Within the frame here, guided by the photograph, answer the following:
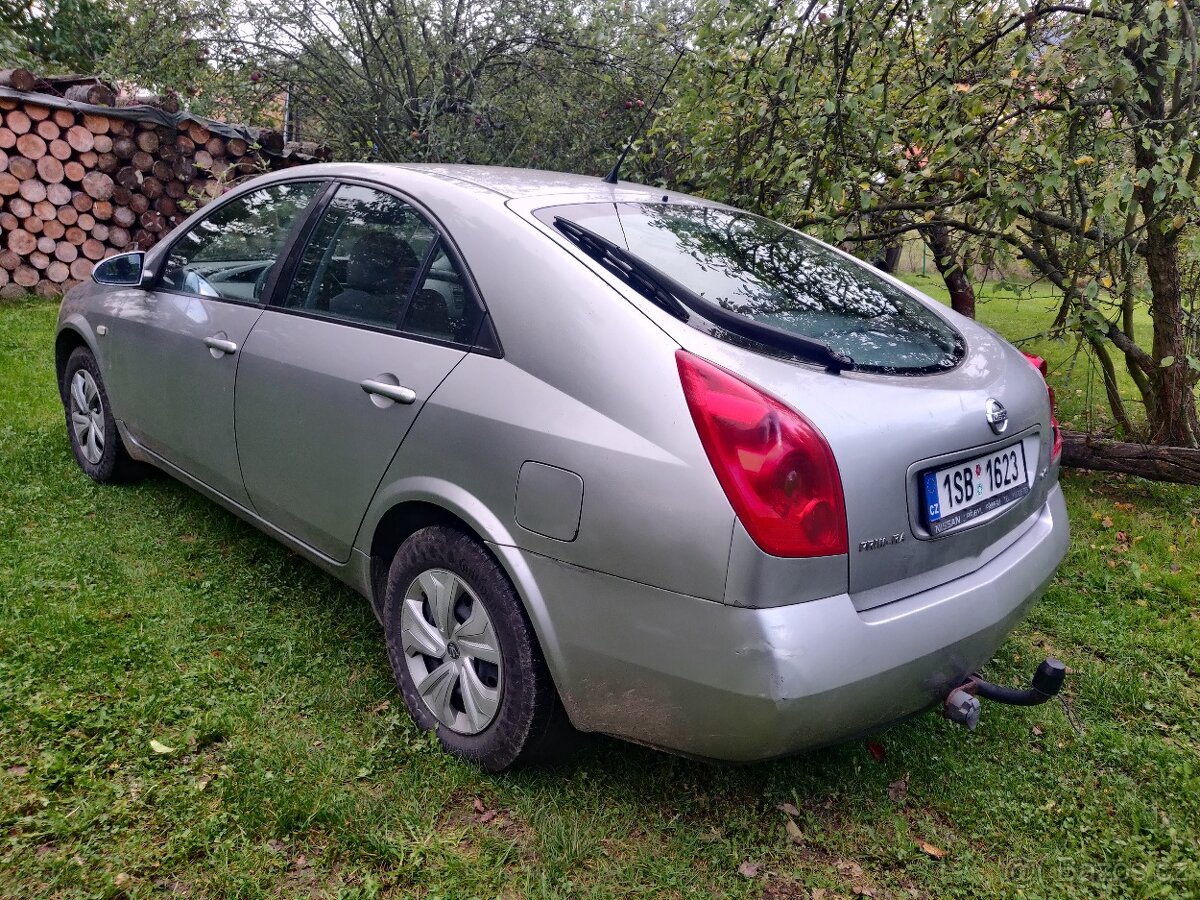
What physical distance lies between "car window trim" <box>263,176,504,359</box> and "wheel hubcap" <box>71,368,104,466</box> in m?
1.62

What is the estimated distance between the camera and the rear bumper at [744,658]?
1.77m

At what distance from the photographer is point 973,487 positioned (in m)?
2.11

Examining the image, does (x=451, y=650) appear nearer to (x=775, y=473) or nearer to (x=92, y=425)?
(x=775, y=473)

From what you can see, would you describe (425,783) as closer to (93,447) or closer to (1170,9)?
(93,447)

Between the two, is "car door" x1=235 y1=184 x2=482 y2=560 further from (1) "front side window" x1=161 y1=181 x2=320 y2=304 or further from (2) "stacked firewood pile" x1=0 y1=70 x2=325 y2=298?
(2) "stacked firewood pile" x1=0 y1=70 x2=325 y2=298

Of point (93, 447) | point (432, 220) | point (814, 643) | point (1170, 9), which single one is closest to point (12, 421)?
point (93, 447)

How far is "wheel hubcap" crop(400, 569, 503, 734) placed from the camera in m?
2.24

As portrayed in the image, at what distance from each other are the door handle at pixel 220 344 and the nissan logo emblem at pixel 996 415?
2.32 m

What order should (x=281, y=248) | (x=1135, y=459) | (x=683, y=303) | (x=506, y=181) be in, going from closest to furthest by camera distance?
(x=683, y=303) → (x=506, y=181) → (x=281, y=248) → (x=1135, y=459)

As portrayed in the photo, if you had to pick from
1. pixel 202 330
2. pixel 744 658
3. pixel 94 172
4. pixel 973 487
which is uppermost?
pixel 94 172

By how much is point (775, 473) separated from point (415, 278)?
4.09 ft

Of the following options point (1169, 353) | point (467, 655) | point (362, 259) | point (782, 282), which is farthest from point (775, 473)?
point (1169, 353)

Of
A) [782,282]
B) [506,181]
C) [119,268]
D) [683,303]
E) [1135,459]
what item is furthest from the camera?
[1135,459]

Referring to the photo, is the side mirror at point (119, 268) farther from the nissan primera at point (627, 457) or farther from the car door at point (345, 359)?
the car door at point (345, 359)
